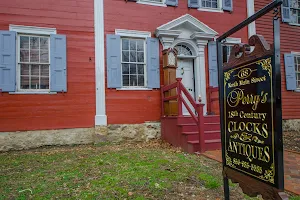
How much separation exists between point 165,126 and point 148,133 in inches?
27.9

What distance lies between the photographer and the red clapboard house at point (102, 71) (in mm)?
6512

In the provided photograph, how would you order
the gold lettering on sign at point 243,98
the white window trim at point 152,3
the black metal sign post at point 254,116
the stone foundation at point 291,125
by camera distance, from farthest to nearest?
1. the stone foundation at point 291,125
2. the white window trim at point 152,3
3. the gold lettering on sign at point 243,98
4. the black metal sign post at point 254,116

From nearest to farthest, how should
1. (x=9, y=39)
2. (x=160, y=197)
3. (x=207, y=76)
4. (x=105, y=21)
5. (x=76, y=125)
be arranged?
(x=160, y=197), (x=9, y=39), (x=76, y=125), (x=105, y=21), (x=207, y=76)

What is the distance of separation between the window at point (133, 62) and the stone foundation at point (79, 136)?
147cm

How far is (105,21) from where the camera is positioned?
7.50 metres

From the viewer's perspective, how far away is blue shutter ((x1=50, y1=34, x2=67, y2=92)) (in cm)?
685

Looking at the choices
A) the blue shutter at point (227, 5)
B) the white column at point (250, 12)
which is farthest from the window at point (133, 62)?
the white column at point (250, 12)

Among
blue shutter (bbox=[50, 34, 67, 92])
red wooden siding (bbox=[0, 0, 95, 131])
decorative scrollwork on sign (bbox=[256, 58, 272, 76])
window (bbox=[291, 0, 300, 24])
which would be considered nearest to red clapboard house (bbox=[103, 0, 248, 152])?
red wooden siding (bbox=[0, 0, 95, 131])

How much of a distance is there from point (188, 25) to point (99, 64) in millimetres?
3467

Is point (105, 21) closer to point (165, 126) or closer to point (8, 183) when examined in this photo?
point (165, 126)

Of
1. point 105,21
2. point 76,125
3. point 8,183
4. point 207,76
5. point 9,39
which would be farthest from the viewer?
point 207,76

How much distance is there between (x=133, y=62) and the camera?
Answer: 7715mm

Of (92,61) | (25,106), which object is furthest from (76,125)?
(92,61)

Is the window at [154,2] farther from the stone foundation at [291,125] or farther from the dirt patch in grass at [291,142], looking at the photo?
the stone foundation at [291,125]
